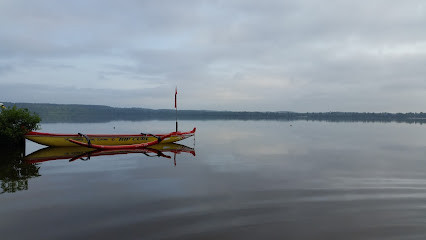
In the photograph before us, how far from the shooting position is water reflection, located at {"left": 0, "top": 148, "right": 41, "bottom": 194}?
12.5 meters

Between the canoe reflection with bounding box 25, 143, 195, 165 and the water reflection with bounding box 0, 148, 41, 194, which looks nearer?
the water reflection with bounding box 0, 148, 41, 194

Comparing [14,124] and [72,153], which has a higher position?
[14,124]

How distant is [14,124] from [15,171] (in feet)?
35.8

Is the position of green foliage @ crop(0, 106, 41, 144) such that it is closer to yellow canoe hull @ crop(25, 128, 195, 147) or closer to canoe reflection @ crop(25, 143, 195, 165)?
yellow canoe hull @ crop(25, 128, 195, 147)

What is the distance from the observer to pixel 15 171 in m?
15.7

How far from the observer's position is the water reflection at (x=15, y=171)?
12.5m

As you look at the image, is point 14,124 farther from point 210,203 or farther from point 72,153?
point 210,203

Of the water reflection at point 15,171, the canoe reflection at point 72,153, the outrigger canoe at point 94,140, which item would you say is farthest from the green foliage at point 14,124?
the canoe reflection at point 72,153

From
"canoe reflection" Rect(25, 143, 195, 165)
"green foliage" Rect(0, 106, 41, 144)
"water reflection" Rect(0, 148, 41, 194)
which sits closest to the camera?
"water reflection" Rect(0, 148, 41, 194)

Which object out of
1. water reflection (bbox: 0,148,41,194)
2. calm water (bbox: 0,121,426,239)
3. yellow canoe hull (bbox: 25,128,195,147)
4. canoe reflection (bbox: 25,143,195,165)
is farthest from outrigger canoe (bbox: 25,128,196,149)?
calm water (bbox: 0,121,426,239)

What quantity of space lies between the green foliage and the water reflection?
218 cm

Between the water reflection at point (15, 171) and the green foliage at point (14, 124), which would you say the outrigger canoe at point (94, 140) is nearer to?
the green foliage at point (14, 124)

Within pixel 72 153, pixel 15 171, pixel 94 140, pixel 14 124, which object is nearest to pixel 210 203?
pixel 15 171

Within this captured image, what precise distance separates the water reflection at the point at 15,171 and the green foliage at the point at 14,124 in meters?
2.18
